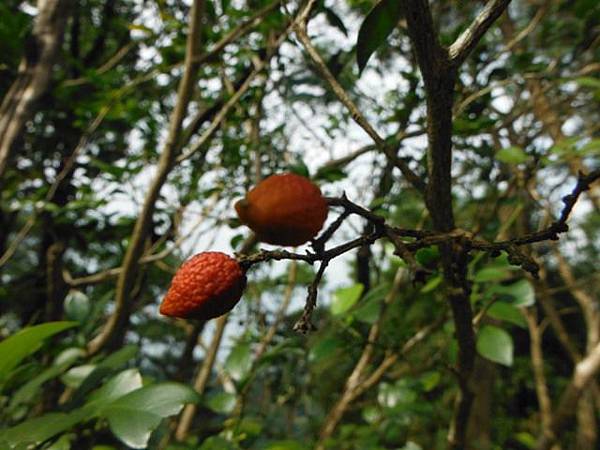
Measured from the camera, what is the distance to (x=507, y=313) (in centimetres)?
102

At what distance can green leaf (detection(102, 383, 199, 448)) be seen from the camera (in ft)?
2.23

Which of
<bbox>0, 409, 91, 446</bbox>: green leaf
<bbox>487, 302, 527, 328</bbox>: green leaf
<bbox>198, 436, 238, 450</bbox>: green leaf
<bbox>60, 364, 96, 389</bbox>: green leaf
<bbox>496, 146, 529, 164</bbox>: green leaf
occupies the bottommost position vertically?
<bbox>198, 436, 238, 450</bbox>: green leaf

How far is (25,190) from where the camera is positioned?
263 centimetres

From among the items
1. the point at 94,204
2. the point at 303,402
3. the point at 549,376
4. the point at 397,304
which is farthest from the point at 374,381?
the point at 549,376

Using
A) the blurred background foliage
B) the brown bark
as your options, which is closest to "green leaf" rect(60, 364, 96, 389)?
the blurred background foliage

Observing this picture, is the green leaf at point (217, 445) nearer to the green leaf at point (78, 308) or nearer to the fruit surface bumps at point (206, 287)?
the green leaf at point (78, 308)

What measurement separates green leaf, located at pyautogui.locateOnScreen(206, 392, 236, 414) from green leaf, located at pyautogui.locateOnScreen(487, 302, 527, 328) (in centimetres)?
62

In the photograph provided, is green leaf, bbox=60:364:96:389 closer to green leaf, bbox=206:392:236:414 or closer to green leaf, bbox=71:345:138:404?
green leaf, bbox=71:345:138:404

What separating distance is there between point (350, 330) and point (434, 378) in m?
0.46

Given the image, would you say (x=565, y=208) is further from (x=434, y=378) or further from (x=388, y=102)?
(x=388, y=102)

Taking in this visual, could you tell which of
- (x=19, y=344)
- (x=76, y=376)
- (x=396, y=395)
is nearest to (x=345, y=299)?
(x=396, y=395)

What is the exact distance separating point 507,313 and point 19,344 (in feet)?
2.80

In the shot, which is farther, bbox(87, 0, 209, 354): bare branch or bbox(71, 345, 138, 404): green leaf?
bbox(87, 0, 209, 354): bare branch

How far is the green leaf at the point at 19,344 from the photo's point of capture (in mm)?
751
